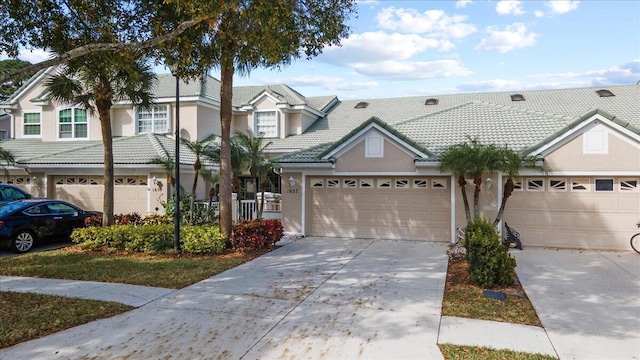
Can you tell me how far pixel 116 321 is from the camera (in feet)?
21.2

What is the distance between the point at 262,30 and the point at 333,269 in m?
5.57

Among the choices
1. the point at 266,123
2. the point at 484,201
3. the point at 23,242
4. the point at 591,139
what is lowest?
the point at 23,242

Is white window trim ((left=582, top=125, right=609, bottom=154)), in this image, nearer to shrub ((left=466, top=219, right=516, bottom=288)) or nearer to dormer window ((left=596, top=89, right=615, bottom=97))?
shrub ((left=466, top=219, right=516, bottom=288))

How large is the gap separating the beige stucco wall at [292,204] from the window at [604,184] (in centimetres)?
922

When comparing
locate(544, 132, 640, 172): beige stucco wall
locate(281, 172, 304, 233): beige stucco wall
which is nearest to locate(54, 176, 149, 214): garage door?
locate(281, 172, 304, 233): beige stucco wall

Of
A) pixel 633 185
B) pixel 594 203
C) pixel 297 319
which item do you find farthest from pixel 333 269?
pixel 633 185

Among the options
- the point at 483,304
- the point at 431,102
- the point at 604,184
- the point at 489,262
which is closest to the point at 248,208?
the point at 489,262

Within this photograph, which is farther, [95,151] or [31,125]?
[31,125]

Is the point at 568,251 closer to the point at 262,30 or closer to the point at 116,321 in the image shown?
the point at 262,30

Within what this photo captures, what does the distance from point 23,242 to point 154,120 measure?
9708 millimetres

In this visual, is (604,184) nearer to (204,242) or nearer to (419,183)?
(419,183)

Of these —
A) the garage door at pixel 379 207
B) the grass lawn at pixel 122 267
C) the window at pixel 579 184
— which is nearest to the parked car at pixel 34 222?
the grass lawn at pixel 122 267

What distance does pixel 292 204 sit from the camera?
15.3 m

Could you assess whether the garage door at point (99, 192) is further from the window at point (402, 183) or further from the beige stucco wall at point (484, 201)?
the beige stucco wall at point (484, 201)
